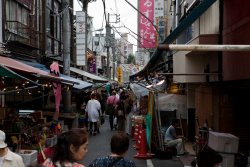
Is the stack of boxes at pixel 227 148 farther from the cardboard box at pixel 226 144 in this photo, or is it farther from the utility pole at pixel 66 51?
the utility pole at pixel 66 51

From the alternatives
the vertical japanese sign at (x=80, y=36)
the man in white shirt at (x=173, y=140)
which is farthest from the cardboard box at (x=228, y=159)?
the vertical japanese sign at (x=80, y=36)

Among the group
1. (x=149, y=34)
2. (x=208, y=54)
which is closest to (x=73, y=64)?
(x=149, y=34)

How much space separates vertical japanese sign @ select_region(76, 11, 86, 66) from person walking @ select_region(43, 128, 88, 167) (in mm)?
22488

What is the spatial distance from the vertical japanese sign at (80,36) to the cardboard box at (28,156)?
54.2 ft

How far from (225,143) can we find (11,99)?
12.5 meters

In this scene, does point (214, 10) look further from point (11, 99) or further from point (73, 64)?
point (73, 64)

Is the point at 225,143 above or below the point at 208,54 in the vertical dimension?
below

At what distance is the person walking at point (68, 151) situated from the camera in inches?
161

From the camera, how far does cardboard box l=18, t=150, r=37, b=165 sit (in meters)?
10.0

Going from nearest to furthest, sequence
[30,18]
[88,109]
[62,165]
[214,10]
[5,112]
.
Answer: [62,165], [5,112], [214,10], [88,109], [30,18]

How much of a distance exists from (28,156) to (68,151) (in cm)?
623

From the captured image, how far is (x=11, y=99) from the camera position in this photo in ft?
67.7

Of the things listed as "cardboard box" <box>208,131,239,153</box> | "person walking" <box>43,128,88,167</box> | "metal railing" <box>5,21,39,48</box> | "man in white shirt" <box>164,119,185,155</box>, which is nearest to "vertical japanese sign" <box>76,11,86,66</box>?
"metal railing" <box>5,21,39,48</box>

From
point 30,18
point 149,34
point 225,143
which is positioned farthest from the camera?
point 149,34
